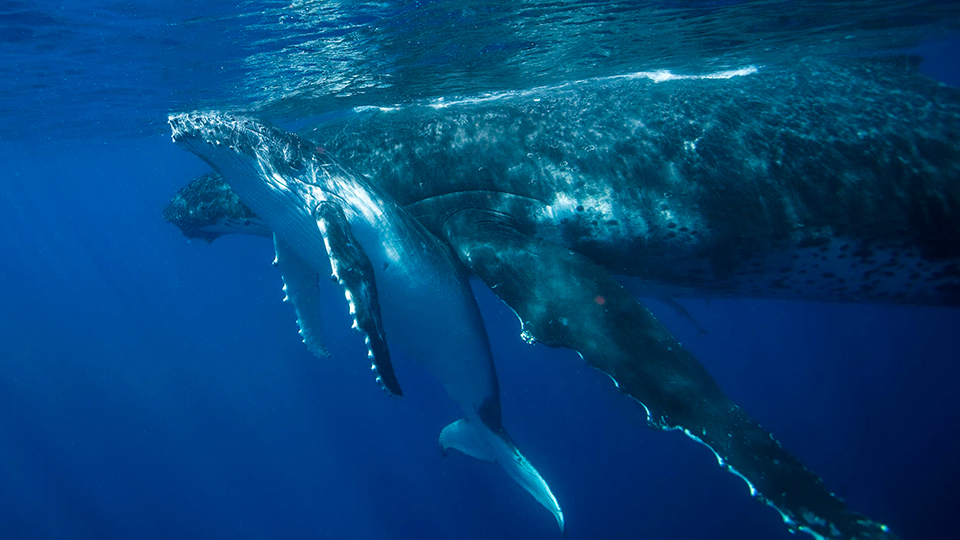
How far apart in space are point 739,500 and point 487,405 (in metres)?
18.1

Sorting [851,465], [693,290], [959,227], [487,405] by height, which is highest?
[959,227]

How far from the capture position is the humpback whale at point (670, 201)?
159 inches

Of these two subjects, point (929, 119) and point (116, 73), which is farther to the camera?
point (116, 73)

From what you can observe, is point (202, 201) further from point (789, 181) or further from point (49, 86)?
point (49, 86)

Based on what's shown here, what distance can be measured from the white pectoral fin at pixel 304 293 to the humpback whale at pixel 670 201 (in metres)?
1.24

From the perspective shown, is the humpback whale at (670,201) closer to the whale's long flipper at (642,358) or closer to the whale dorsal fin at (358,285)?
the whale's long flipper at (642,358)

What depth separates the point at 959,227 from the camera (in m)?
4.51

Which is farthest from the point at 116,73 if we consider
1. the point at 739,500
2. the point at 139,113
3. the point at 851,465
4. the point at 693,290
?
the point at 851,465

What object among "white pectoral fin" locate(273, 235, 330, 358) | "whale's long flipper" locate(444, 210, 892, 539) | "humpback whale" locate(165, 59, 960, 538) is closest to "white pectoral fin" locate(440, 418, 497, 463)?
"white pectoral fin" locate(273, 235, 330, 358)

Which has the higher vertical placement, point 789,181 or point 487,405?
point 789,181

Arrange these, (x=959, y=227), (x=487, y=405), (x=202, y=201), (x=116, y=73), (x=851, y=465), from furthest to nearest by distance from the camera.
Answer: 1. (x=851, y=465)
2. (x=116, y=73)
3. (x=202, y=201)
4. (x=487, y=405)
5. (x=959, y=227)

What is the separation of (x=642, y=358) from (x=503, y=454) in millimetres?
3070

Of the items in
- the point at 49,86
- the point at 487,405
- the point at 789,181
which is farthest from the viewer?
the point at 49,86

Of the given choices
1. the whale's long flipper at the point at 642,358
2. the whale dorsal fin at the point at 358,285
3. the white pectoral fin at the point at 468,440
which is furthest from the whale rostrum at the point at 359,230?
the white pectoral fin at the point at 468,440
